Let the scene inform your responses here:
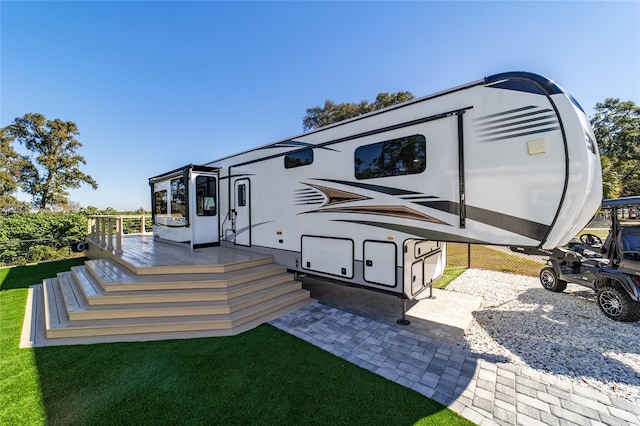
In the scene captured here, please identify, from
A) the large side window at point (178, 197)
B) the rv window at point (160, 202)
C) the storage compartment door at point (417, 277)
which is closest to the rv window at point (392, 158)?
the storage compartment door at point (417, 277)

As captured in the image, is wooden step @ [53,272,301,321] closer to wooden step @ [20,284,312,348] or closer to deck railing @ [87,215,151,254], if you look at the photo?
wooden step @ [20,284,312,348]

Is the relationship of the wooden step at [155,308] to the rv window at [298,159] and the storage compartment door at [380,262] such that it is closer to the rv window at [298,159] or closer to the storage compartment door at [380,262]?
the storage compartment door at [380,262]

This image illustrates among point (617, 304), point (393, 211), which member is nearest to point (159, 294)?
point (393, 211)

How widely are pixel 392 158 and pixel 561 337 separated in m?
3.70

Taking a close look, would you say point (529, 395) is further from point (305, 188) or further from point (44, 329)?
point (44, 329)

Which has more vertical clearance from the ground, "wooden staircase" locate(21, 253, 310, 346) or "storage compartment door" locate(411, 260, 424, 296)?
"storage compartment door" locate(411, 260, 424, 296)

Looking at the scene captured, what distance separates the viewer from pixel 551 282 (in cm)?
562

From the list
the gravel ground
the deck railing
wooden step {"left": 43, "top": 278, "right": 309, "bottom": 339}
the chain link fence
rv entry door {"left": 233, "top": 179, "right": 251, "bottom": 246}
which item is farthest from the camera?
the chain link fence

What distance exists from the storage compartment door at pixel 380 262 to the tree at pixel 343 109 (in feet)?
47.0

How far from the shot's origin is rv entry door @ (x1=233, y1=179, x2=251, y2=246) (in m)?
6.50

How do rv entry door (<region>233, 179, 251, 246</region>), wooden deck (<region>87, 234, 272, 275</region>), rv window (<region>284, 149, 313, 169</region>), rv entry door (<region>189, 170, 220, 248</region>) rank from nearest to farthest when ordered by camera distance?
wooden deck (<region>87, 234, 272, 275</region>), rv window (<region>284, 149, 313, 169</region>), rv entry door (<region>233, 179, 251, 246</region>), rv entry door (<region>189, 170, 220, 248</region>)

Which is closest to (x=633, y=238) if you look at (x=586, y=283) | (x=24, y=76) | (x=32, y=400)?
(x=586, y=283)

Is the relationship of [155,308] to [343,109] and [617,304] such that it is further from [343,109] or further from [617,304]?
[343,109]

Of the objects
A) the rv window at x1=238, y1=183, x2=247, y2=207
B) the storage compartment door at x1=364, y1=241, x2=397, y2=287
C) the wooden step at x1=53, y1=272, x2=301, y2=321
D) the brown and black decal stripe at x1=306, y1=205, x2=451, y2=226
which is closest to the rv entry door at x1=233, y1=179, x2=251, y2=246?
the rv window at x1=238, y1=183, x2=247, y2=207
